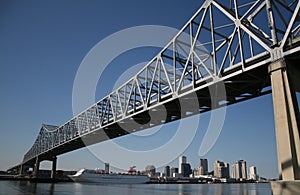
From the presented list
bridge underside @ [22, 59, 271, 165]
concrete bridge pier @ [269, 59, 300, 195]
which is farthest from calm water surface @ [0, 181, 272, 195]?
concrete bridge pier @ [269, 59, 300, 195]

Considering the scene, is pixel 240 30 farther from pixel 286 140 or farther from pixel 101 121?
pixel 101 121

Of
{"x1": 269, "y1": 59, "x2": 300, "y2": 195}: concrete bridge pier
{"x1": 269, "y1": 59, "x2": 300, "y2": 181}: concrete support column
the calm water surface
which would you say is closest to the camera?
{"x1": 269, "y1": 59, "x2": 300, "y2": 195}: concrete bridge pier

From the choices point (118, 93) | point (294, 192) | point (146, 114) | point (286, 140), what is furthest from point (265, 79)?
point (118, 93)

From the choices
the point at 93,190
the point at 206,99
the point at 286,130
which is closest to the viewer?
the point at 286,130

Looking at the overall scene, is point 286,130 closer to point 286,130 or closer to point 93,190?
point 286,130

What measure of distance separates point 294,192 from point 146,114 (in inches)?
949

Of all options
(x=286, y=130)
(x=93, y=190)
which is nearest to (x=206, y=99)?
(x=286, y=130)

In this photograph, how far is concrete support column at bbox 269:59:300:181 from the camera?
→ 14047mm

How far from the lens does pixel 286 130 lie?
14508 millimetres

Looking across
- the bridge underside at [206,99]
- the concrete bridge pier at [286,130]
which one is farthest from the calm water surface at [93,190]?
the concrete bridge pier at [286,130]

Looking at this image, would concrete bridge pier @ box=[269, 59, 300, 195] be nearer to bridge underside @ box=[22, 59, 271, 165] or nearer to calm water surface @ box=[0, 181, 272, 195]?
bridge underside @ box=[22, 59, 271, 165]

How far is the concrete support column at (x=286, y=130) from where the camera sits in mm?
14047

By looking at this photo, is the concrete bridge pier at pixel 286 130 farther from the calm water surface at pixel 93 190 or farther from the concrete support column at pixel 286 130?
the calm water surface at pixel 93 190

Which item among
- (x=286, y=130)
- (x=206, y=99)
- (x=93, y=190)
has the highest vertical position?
(x=206, y=99)
